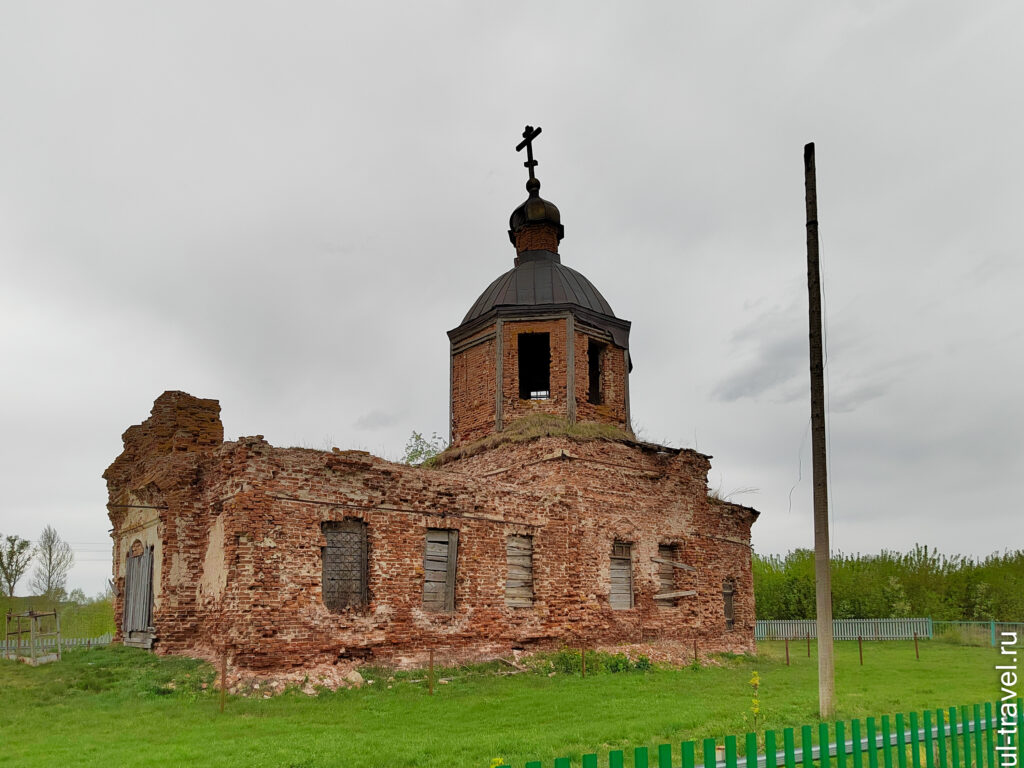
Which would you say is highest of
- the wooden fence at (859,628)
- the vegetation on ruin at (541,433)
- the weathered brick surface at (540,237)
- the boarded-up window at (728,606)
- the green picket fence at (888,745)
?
the weathered brick surface at (540,237)

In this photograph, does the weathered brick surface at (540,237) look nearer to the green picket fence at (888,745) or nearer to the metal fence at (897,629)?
the green picket fence at (888,745)

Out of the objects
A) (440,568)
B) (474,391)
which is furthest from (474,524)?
(474,391)

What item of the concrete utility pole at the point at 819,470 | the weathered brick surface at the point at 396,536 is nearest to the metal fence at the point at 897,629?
the weathered brick surface at the point at 396,536

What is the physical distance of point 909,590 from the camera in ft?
141

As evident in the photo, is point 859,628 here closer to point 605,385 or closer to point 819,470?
point 605,385

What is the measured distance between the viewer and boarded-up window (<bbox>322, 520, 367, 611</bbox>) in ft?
50.3

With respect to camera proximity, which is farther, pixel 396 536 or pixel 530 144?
pixel 530 144

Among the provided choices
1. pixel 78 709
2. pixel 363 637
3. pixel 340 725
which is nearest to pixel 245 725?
pixel 340 725

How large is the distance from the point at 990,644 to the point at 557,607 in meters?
23.9

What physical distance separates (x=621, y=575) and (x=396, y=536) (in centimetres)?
632

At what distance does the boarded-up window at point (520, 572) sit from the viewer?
58.9 feet

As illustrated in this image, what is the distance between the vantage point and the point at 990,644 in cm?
3328

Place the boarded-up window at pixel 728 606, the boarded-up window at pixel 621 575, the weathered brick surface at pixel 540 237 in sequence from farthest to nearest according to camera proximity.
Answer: the weathered brick surface at pixel 540 237 < the boarded-up window at pixel 728 606 < the boarded-up window at pixel 621 575

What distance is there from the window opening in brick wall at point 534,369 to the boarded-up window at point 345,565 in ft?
28.0
